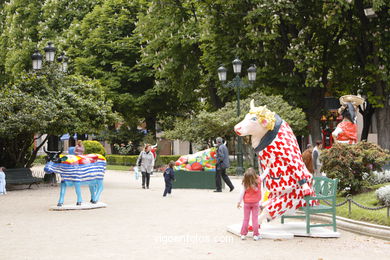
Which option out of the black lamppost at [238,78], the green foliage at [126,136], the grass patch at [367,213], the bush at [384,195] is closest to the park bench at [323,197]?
the grass patch at [367,213]

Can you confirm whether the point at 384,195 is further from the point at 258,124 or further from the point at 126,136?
the point at 126,136

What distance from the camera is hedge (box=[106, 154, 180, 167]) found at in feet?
140

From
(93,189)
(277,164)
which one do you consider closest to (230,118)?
(93,189)

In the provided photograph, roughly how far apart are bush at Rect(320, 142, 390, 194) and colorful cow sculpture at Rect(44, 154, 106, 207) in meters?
6.28

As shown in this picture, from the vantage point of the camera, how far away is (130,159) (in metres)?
45.3

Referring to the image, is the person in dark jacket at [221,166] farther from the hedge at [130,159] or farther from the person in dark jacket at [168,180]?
the hedge at [130,159]

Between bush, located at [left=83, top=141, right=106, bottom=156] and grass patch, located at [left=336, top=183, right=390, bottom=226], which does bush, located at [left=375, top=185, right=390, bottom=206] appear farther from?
bush, located at [left=83, top=141, right=106, bottom=156]

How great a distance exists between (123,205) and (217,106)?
20.3m

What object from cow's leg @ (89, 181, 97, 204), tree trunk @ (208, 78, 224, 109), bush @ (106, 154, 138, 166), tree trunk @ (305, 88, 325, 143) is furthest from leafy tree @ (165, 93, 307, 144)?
cow's leg @ (89, 181, 97, 204)

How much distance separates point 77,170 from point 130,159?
2832 centimetres

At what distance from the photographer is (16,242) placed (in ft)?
37.6

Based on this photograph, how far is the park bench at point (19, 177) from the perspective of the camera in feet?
82.3

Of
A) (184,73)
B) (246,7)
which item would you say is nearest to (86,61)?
(184,73)

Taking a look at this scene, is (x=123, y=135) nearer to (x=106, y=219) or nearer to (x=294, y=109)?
(x=294, y=109)
